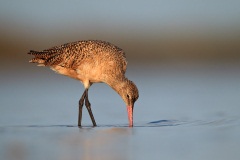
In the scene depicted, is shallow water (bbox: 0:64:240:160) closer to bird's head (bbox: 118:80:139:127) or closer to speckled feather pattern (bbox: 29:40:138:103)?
bird's head (bbox: 118:80:139:127)

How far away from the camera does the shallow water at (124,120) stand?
818 centimetres

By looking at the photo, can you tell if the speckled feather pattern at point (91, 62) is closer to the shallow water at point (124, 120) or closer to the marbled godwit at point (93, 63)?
the marbled godwit at point (93, 63)

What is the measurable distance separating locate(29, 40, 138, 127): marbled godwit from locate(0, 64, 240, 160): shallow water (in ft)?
1.95

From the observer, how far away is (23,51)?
82.0ft

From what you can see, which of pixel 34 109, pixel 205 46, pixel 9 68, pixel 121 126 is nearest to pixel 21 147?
pixel 121 126

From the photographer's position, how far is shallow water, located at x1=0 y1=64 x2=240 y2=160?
8180 mm

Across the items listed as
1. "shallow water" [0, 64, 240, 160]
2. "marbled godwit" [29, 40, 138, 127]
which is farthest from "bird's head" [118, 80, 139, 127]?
"shallow water" [0, 64, 240, 160]

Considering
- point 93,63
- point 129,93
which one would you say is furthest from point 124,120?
point 93,63

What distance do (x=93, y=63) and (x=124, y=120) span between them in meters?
1.14

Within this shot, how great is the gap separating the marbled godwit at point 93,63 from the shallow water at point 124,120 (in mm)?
595

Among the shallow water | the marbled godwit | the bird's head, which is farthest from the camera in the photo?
the marbled godwit

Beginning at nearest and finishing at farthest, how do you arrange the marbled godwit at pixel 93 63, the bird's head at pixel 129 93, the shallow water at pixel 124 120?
the shallow water at pixel 124 120 → the bird's head at pixel 129 93 → the marbled godwit at pixel 93 63

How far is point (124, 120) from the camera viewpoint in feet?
38.4

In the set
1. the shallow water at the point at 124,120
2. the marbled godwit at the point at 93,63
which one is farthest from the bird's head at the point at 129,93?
the shallow water at the point at 124,120
